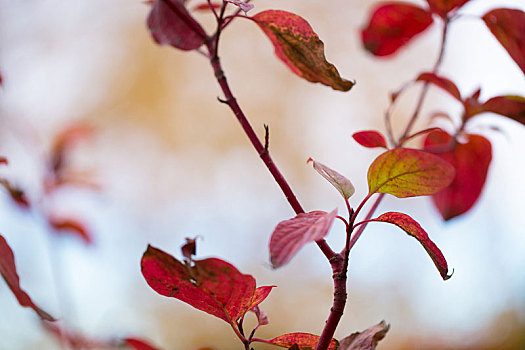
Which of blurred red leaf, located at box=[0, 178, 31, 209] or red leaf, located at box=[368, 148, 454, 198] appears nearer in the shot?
red leaf, located at box=[368, 148, 454, 198]

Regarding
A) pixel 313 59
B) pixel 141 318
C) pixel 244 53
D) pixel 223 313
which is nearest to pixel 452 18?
pixel 313 59

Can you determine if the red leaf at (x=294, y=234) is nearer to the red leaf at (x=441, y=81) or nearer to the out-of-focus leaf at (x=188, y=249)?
the out-of-focus leaf at (x=188, y=249)

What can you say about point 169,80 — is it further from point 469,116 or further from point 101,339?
point 469,116

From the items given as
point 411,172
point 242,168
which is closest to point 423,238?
point 411,172

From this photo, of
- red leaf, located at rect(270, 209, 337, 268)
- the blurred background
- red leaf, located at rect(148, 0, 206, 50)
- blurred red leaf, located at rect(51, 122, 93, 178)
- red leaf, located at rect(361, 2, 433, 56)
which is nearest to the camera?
red leaf, located at rect(270, 209, 337, 268)

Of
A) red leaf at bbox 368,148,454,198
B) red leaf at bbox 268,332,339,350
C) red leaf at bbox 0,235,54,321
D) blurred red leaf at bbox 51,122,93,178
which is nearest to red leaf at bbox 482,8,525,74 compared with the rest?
red leaf at bbox 368,148,454,198

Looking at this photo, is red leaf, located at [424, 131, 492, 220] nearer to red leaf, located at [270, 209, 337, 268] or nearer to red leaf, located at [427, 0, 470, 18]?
red leaf, located at [427, 0, 470, 18]
